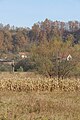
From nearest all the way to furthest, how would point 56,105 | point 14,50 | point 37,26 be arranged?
point 56,105
point 14,50
point 37,26

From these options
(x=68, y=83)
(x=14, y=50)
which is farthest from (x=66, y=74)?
(x=14, y=50)

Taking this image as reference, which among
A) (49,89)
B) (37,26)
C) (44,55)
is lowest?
(49,89)

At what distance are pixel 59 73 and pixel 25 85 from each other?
804 centimetres

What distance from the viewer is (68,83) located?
22.2m

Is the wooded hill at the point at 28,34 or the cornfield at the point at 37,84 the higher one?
Result: the wooded hill at the point at 28,34

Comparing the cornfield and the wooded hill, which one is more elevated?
the wooded hill

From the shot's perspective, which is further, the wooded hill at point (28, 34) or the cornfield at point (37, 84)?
the wooded hill at point (28, 34)

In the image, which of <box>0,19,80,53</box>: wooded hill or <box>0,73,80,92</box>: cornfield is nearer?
<box>0,73,80,92</box>: cornfield

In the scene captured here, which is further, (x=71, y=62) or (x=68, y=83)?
(x=71, y=62)

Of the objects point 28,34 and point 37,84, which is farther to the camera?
point 28,34

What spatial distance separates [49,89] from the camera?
21828 millimetres

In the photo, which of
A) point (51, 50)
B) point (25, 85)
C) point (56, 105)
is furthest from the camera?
point (51, 50)

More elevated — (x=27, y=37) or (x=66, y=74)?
(x=27, y=37)

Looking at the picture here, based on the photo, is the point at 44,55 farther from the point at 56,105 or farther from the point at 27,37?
the point at 27,37
